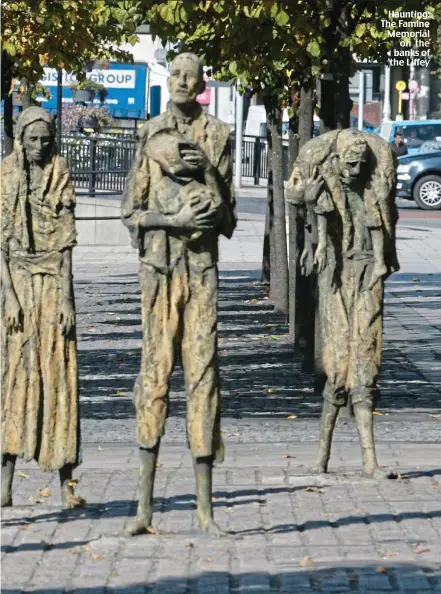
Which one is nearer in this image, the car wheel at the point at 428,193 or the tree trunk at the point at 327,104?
the tree trunk at the point at 327,104

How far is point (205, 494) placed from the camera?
25.8 feet

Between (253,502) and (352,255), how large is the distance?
1.60 m

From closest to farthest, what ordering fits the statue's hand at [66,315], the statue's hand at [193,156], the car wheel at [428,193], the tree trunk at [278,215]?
the statue's hand at [193,156] → the statue's hand at [66,315] → the tree trunk at [278,215] → the car wheel at [428,193]

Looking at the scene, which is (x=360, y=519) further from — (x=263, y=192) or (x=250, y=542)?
(x=263, y=192)

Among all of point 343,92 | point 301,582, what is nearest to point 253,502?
point 301,582

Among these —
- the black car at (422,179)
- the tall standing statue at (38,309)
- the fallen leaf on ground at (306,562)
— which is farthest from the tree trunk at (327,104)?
the black car at (422,179)

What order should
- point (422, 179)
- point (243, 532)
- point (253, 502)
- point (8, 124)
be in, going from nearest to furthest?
point (243, 532) < point (253, 502) < point (8, 124) < point (422, 179)

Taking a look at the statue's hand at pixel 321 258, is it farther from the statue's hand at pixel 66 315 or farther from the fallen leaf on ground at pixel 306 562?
the fallen leaf on ground at pixel 306 562

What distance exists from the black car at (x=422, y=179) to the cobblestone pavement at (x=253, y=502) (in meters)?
24.9

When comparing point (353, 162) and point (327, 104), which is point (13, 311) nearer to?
point (353, 162)

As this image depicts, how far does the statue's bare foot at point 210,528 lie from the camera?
25.8ft

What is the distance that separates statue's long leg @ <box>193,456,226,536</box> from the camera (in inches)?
310

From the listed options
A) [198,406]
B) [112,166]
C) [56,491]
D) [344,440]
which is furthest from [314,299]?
[112,166]

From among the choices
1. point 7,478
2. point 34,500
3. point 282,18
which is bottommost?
point 34,500
